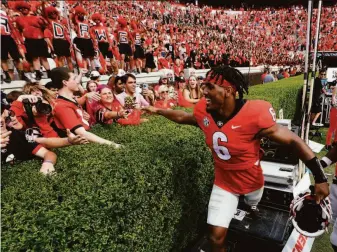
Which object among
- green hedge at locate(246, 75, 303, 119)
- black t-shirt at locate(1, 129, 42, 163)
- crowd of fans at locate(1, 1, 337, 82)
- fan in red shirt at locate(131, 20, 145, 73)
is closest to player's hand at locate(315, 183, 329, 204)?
black t-shirt at locate(1, 129, 42, 163)

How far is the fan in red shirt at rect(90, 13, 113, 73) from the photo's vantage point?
368 inches

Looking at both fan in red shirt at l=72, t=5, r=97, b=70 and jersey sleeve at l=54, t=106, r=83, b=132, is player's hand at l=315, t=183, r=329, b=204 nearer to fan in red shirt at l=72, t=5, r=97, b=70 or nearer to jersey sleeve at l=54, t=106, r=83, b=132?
jersey sleeve at l=54, t=106, r=83, b=132

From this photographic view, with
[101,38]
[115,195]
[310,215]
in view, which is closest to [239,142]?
[310,215]

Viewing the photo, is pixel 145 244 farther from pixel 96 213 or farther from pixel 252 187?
pixel 252 187

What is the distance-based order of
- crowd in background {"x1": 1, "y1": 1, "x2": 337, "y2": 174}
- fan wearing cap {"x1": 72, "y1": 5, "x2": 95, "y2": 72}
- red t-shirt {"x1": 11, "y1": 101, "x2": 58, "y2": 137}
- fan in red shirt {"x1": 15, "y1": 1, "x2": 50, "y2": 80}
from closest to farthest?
crowd in background {"x1": 1, "y1": 1, "x2": 337, "y2": 174}, red t-shirt {"x1": 11, "y1": 101, "x2": 58, "y2": 137}, fan in red shirt {"x1": 15, "y1": 1, "x2": 50, "y2": 80}, fan wearing cap {"x1": 72, "y1": 5, "x2": 95, "y2": 72}

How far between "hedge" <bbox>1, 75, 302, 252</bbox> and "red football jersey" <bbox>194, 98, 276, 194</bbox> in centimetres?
51

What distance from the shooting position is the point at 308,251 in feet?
11.3

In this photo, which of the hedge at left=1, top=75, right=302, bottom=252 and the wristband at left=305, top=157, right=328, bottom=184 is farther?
the wristband at left=305, top=157, right=328, bottom=184

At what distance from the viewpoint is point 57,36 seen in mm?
7496

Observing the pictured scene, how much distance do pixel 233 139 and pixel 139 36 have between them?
9.59 metres

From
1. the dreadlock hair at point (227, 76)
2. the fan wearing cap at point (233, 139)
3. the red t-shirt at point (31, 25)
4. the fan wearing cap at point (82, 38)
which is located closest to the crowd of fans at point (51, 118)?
the fan wearing cap at point (233, 139)

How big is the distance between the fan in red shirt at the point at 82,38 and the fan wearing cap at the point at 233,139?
265 inches

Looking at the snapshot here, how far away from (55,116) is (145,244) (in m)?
1.77


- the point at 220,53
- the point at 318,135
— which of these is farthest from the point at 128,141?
the point at 220,53
